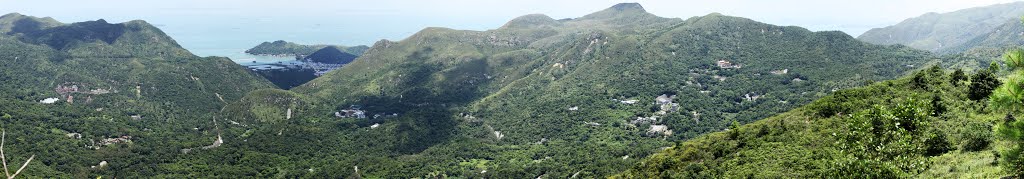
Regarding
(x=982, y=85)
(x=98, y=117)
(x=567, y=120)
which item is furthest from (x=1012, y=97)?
(x=98, y=117)

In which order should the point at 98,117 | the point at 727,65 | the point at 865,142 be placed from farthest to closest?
the point at 727,65 < the point at 98,117 < the point at 865,142

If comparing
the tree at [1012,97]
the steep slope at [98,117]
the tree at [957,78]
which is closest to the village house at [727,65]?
the tree at [957,78]

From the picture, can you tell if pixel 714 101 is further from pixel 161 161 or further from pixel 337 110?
pixel 161 161

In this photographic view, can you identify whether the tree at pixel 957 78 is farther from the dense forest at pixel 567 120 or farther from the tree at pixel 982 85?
the tree at pixel 982 85

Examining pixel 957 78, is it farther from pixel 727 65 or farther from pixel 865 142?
pixel 727 65

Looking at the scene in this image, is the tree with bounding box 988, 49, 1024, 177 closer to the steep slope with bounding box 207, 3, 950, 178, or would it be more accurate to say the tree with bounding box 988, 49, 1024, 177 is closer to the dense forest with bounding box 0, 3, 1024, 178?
the dense forest with bounding box 0, 3, 1024, 178

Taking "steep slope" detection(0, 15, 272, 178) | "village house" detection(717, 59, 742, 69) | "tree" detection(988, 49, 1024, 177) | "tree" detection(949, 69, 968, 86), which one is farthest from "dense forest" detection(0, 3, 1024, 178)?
"tree" detection(988, 49, 1024, 177)

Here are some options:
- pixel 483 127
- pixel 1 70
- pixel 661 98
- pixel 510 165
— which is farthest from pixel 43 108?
pixel 661 98

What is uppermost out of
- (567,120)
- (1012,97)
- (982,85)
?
(1012,97)

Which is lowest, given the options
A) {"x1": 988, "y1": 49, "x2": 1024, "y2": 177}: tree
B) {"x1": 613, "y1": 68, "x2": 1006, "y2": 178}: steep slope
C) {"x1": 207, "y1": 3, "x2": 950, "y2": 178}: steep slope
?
{"x1": 207, "y1": 3, "x2": 950, "y2": 178}: steep slope
